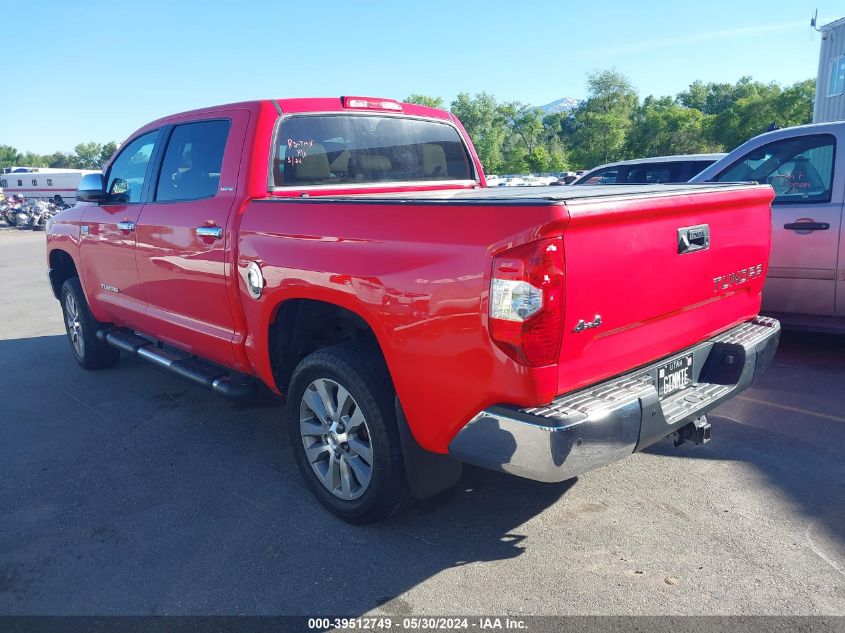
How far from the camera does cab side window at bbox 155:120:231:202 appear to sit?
13.2 feet

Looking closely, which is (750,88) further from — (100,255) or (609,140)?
(100,255)

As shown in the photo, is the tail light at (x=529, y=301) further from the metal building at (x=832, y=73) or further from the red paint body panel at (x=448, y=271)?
the metal building at (x=832, y=73)

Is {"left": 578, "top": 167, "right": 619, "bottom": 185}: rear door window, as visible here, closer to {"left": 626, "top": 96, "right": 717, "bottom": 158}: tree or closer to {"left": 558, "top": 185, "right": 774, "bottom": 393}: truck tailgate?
{"left": 558, "top": 185, "right": 774, "bottom": 393}: truck tailgate

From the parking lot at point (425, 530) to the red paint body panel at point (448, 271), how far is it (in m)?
0.65

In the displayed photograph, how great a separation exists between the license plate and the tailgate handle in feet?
1.62

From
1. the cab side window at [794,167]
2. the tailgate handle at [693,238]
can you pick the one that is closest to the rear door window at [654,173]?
the cab side window at [794,167]

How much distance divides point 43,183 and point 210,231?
51687 mm

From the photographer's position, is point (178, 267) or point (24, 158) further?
point (24, 158)

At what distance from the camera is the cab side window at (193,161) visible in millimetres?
4031

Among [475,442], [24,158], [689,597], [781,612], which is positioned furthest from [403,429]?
[24,158]

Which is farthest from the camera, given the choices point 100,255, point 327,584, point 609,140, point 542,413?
point 609,140

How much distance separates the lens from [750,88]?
91.0 metres

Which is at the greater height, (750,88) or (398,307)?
(750,88)

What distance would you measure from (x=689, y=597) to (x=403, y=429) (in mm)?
1321
